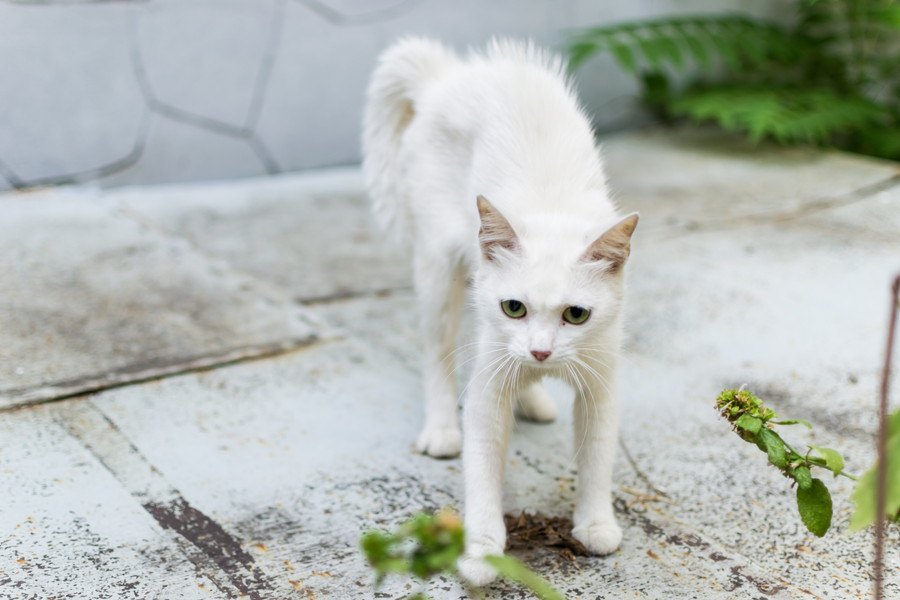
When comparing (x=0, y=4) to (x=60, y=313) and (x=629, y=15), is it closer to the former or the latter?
(x=60, y=313)

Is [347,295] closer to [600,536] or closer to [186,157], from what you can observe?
[186,157]

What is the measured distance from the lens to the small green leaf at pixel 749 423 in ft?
5.80

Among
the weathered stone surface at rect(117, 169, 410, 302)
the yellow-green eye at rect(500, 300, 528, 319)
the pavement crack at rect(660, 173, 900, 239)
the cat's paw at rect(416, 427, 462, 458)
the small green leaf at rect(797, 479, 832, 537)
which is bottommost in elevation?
the weathered stone surface at rect(117, 169, 410, 302)

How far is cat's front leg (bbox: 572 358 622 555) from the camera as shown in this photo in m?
2.13

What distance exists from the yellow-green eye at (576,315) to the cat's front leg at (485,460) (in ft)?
0.83

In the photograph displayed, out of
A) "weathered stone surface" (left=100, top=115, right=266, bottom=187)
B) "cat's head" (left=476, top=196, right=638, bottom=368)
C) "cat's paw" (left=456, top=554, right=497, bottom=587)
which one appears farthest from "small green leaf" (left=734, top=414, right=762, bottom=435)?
"weathered stone surface" (left=100, top=115, right=266, bottom=187)

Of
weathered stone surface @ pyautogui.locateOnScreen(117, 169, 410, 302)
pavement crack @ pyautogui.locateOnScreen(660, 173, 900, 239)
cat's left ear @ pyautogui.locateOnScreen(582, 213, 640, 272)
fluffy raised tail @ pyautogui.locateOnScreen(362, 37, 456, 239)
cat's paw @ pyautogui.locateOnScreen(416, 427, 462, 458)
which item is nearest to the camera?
cat's left ear @ pyautogui.locateOnScreen(582, 213, 640, 272)

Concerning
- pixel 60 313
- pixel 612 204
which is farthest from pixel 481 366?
pixel 60 313

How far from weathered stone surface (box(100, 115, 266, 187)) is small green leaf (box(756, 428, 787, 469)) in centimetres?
342

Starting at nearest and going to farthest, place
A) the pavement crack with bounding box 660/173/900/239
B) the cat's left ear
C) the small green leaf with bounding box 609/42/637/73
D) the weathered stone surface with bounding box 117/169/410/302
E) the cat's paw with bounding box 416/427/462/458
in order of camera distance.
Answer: the cat's left ear, the cat's paw with bounding box 416/427/462/458, the weathered stone surface with bounding box 117/169/410/302, the pavement crack with bounding box 660/173/900/239, the small green leaf with bounding box 609/42/637/73

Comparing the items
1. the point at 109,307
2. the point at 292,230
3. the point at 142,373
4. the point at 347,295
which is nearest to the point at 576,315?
the point at 142,373

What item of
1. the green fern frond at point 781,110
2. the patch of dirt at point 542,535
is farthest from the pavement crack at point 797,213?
the patch of dirt at point 542,535

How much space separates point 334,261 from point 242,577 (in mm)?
1992

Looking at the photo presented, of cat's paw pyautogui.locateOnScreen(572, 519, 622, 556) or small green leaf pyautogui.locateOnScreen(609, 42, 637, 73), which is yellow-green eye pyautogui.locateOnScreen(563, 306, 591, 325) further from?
small green leaf pyautogui.locateOnScreen(609, 42, 637, 73)
